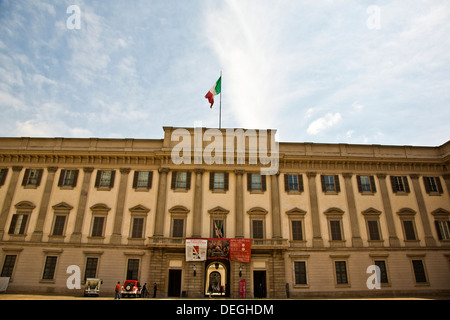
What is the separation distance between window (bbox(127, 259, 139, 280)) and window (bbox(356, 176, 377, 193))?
2357cm

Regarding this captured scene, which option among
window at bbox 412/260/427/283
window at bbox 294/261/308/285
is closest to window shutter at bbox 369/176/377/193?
window at bbox 412/260/427/283

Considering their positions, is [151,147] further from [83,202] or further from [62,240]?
[62,240]

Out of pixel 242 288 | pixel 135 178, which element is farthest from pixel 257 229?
pixel 135 178

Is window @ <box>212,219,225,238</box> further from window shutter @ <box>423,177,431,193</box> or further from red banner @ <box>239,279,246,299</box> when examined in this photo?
window shutter @ <box>423,177,431,193</box>

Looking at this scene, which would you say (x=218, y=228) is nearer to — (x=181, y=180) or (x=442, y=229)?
(x=181, y=180)

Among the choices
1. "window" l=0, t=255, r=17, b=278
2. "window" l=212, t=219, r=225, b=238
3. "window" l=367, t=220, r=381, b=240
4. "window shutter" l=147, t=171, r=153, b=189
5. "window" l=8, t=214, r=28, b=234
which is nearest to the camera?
"window" l=0, t=255, r=17, b=278

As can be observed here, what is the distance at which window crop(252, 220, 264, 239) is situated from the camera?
1123 inches

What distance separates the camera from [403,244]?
2888 centimetres

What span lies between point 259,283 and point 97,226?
54.3ft

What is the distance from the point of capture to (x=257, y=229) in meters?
28.8

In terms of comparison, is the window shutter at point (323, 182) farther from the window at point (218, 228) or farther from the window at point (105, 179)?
the window at point (105, 179)

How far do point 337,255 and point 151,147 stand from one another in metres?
21.8
